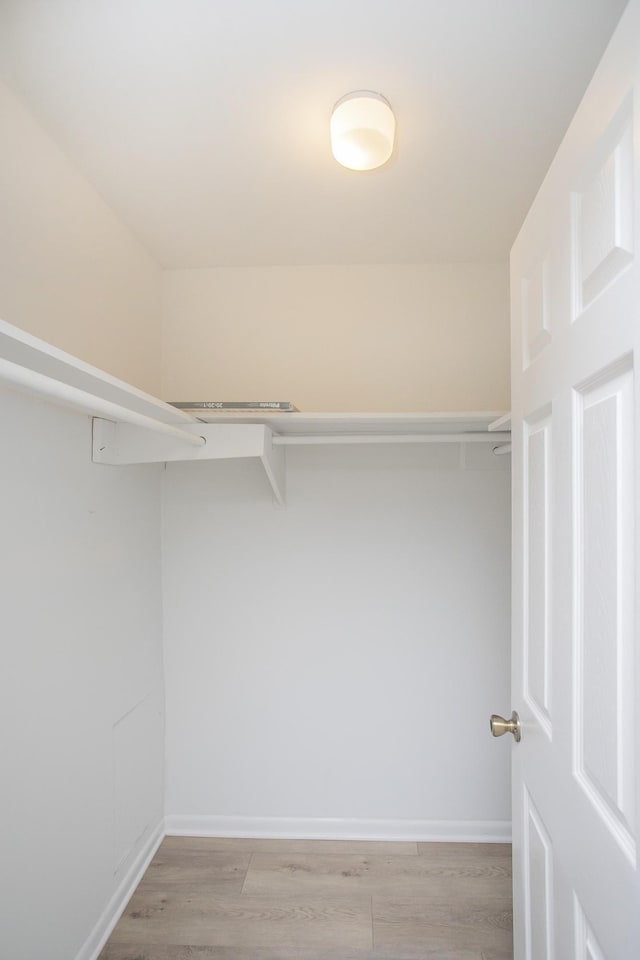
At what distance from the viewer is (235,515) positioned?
2.29 meters

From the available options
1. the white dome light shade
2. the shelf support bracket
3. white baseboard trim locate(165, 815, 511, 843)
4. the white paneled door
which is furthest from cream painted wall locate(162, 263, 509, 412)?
white baseboard trim locate(165, 815, 511, 843)

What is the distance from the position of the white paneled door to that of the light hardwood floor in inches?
28.7

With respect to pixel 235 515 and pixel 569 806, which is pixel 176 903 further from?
pixel 569 806

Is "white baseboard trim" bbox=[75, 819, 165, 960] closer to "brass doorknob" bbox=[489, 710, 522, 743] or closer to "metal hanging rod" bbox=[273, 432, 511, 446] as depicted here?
"brass doorknob" bbox=[489, 710, 522, 743]

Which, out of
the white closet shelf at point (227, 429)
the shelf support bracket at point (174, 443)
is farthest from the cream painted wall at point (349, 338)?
the shelf support bracket at point (174, 443)

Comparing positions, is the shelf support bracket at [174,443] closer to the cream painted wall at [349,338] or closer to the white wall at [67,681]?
the white wall at [67,681]

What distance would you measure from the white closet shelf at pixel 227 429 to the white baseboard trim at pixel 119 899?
1.38 m

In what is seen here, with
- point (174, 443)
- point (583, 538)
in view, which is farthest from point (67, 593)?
point (583, 538)

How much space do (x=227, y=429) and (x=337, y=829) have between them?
1.65 meters

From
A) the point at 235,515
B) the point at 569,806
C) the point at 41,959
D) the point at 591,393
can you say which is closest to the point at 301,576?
the point at 235,515

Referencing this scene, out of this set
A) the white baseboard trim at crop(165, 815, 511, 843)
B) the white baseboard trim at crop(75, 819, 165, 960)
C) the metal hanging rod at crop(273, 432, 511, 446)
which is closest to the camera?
the white baseboard trim at crop(75, 819, 165, 960)

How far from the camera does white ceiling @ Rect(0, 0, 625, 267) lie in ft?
3.70

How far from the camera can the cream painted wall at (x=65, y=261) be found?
1.35 m

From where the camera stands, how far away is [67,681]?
1.56 m
